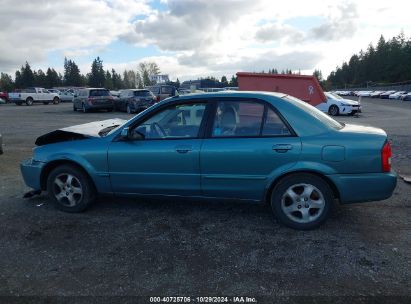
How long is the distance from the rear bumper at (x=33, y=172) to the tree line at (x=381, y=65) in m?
94.1

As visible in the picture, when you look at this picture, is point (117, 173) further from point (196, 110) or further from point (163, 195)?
point (196, 110)

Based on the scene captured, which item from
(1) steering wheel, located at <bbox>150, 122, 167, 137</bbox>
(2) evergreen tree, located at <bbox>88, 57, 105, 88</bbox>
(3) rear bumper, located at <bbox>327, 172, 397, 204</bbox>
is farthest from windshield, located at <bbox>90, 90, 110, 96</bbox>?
(2) evergreen tree, located at <bbox>88, 57, 105, 88</bbox>

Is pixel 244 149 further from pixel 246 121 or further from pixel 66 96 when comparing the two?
pixel 66 96

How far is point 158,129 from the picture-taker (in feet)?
14.7

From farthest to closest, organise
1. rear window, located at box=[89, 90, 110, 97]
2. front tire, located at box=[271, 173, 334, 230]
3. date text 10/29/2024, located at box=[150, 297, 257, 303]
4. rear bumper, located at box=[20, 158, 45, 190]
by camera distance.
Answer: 1. rear window, located at box=[89, 90, 110, 97]
2. rear bumper, located at box=[20, 158, 45, 190]
3. front tire, located at box=[271, 173, 334, 230]
4. date text 10/29/2024, located at box=[150, 297, 257, 303]

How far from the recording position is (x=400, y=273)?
3.19 meters

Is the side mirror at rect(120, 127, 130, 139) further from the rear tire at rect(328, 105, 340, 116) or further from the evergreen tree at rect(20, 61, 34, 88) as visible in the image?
the evergreen tree at rect(20, 61, 34, 88)

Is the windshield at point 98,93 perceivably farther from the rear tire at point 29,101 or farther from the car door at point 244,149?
the car door at point 244,149

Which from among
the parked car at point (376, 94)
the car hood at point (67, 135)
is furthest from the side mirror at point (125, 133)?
the parked car at point (376, 94)

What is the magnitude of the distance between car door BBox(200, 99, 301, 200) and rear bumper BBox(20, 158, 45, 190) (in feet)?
7.61

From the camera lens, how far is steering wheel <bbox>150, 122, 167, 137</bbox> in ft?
14.6

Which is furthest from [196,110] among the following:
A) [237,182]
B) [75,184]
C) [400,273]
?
[400,273]

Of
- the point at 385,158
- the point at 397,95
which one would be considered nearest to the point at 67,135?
the point at 385,158

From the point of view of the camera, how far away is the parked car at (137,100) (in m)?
21.6
